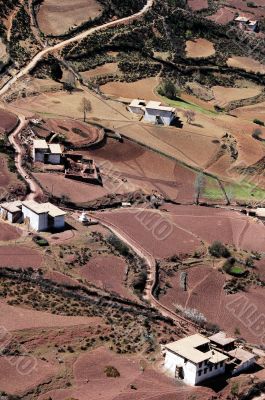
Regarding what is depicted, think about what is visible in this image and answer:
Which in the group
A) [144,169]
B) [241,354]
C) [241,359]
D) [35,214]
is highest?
[35,214]

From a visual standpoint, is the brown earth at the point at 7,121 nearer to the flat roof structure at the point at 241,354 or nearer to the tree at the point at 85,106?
the tree at the point at 85,106

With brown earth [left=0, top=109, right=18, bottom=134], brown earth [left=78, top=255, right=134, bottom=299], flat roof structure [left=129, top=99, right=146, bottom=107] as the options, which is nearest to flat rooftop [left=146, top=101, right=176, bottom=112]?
flat roof structure [left=129, top=99, right=146, bottom=107]

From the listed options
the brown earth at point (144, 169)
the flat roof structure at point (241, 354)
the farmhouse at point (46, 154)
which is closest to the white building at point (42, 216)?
the farmhouse at point (46, 154)

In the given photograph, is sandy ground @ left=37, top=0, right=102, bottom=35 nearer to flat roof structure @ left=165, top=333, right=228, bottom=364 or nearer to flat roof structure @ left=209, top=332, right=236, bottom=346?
flat roof structure @ left=209, top=332, right=236, bottom=346

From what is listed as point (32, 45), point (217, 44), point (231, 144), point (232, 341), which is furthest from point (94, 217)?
point (217, 44)

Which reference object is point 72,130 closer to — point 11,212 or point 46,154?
point 46,154

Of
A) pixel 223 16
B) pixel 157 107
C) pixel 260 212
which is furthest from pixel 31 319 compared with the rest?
pixel 223 16
